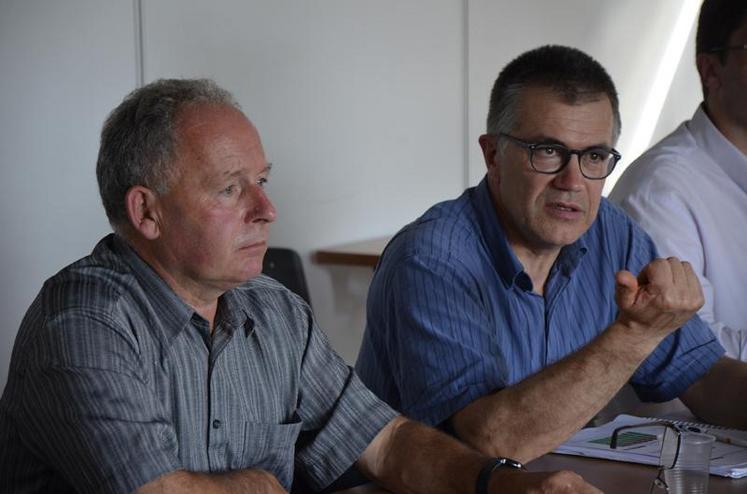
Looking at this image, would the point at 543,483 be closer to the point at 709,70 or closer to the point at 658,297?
the point at 658,297

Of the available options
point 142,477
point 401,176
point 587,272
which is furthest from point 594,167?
point 401,176

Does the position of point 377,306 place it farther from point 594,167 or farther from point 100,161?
point 100,161

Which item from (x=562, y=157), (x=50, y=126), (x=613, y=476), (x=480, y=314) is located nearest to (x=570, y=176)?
(x=562, y=157)

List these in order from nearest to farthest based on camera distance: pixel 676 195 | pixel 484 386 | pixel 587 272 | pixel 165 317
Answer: pixel 165 317
pixel 484 386
pixel 587 272
pixel 676 195

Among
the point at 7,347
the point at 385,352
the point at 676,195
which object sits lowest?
the point at 7,347

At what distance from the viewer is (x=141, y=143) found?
165 cm

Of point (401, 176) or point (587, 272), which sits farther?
point (401, 176)

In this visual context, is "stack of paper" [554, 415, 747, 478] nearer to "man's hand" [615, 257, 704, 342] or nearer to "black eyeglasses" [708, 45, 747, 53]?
"man's hand" [615, 257, 704, 342]

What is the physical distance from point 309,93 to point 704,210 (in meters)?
1.51

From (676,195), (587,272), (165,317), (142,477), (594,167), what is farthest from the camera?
(676,195)

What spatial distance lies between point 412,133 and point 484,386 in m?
2.22

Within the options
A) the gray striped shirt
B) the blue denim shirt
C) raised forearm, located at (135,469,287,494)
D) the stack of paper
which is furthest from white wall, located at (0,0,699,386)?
the stack of paper

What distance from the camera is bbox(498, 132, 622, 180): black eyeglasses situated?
6.96 ft

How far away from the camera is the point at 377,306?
2152 millimetres
